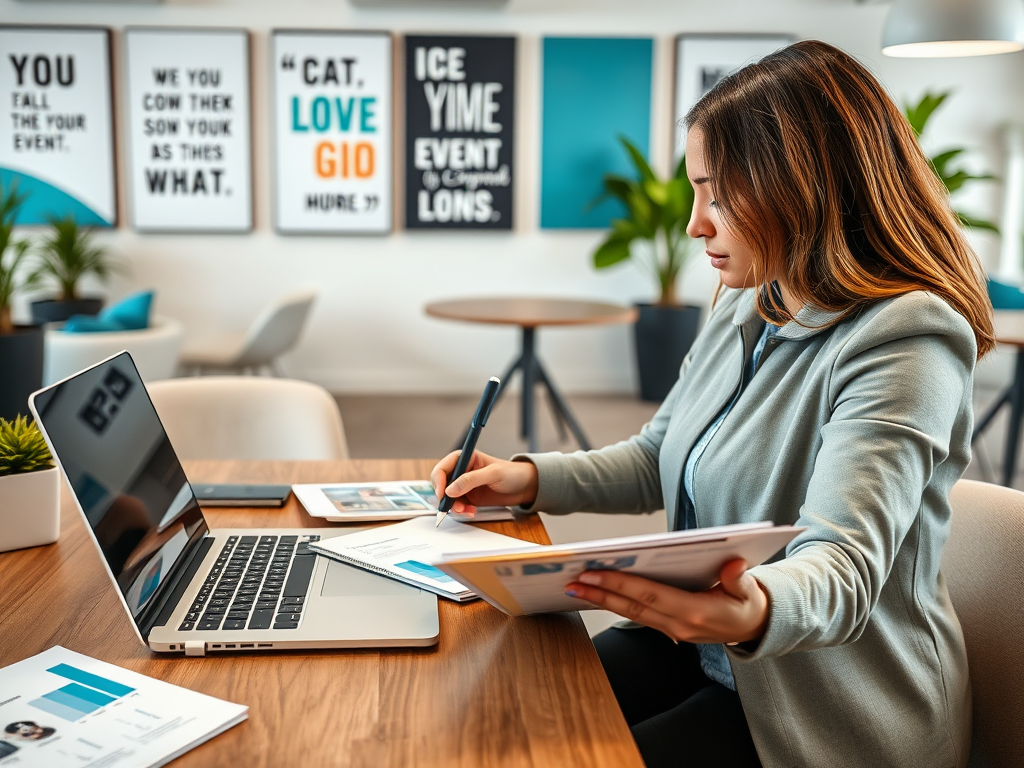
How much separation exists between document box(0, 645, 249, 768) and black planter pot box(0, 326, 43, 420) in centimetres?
280

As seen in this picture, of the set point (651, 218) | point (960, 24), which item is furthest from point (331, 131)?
point (960, 24)

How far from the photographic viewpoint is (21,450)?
112cm

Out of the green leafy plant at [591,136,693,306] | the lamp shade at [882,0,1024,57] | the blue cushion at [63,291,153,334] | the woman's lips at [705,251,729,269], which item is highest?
the lamp shade at [882,0,1024,57]

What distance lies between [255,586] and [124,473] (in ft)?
0.59

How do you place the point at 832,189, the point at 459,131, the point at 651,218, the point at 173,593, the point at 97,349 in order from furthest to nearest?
the point at 459,131, the point at 651,218, the point at 97,349, the point at 832,189, the point at 173,593

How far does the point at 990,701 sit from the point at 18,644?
41.7 inches

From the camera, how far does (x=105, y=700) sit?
29.7 inches

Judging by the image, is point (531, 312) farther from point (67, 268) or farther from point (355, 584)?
point (355, 584)

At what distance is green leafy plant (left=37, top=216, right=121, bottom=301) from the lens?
4.86 m

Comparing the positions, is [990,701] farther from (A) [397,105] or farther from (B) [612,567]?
(A) [397,105]

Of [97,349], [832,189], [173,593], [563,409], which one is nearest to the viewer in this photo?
[173,593]

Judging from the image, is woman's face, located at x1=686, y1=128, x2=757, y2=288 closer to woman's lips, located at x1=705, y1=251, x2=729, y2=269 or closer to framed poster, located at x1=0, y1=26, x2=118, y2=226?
woman's lips, located at x1=705, y1=251, x2=729, y2=269

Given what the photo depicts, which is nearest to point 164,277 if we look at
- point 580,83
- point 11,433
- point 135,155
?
point 135,155

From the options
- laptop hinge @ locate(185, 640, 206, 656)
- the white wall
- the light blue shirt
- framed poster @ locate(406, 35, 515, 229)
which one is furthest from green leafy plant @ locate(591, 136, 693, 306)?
laptop hinge @ locate(185, 640, 206, 656)
